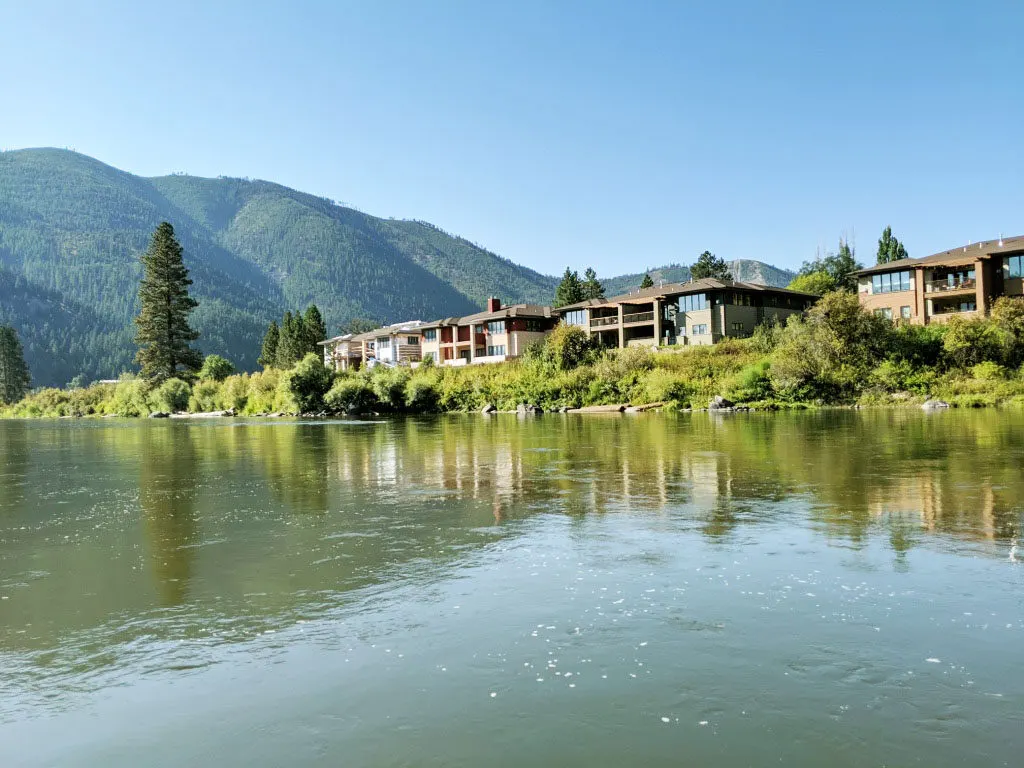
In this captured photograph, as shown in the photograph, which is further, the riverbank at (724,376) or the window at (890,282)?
the window at (890,282)

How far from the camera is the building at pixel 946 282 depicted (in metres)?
71.0

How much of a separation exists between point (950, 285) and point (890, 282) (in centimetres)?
570

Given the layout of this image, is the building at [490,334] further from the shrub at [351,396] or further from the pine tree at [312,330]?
the pine tree at [312,330]

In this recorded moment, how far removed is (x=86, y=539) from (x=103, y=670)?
316 inches

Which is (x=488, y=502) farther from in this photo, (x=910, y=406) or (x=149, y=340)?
(x=149, y=340)

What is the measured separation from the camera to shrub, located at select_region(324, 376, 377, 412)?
87.5m

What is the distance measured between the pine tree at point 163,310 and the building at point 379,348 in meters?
22.1

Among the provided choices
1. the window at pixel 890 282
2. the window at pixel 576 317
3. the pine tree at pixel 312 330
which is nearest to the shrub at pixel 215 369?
the pine tree at pixel 312 330

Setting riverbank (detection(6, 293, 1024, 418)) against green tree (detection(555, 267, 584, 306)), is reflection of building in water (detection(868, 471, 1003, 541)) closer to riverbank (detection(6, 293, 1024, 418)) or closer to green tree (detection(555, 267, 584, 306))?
riverbank (detection(6, 293, 1024, 418))

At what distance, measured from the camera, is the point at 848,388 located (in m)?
64.8

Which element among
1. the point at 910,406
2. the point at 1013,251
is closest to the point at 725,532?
the point at 910,406

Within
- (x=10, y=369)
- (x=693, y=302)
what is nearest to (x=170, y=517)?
(x=693, y=302)

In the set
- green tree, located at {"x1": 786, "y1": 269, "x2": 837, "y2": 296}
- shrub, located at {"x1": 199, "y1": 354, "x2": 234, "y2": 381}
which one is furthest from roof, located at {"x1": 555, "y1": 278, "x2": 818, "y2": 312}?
shrub, located at {"x1": 199, "y1": 354, "x2": 234, "y2": 381}

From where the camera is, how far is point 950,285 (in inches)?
2916
